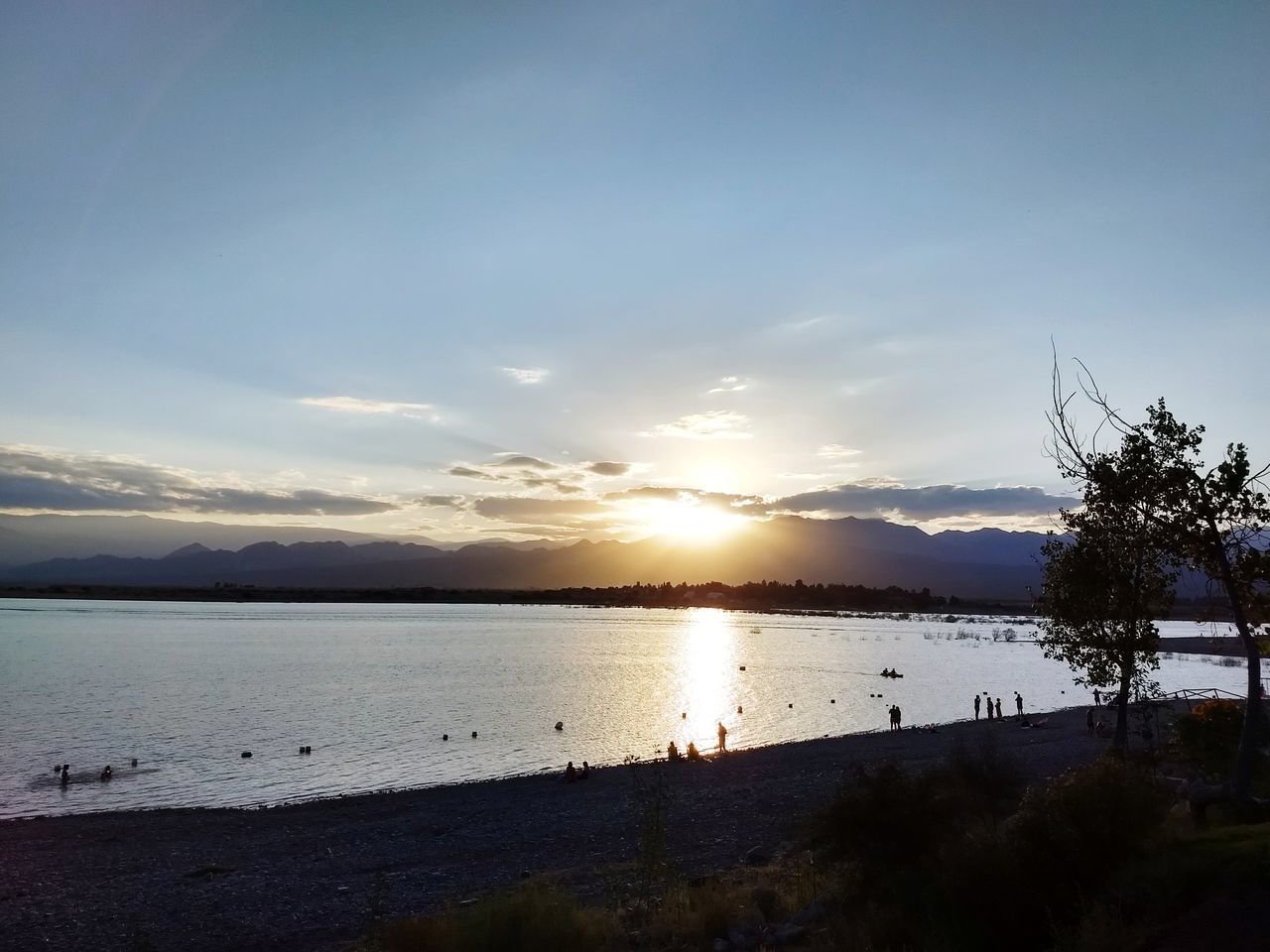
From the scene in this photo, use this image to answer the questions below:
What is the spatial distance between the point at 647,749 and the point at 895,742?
1268cm

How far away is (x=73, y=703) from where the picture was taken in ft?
176

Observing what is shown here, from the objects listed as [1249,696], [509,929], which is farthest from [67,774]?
[1249,696]

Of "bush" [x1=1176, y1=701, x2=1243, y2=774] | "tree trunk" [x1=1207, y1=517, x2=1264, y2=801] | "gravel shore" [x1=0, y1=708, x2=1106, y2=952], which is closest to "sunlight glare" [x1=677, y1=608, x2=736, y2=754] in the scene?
"gravel shore" [x1=0, y1=708, x2=1106, y2=952]

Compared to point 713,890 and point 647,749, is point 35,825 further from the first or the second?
point 647,749

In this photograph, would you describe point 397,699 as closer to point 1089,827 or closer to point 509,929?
point 509,929

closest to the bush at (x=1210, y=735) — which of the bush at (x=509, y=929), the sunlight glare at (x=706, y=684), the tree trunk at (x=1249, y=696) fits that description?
the tree trunk at (x=1249, y=696)

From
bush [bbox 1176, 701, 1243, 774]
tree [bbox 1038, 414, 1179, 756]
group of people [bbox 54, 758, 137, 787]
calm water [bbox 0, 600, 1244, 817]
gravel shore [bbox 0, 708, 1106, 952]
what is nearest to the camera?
bush [bbox 1176, 701, 1243, 774]

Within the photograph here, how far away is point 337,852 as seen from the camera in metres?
23.4

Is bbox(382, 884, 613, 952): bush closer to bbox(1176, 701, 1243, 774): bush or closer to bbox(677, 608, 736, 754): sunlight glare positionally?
bbox(1176, 701, 1243, 774): bush

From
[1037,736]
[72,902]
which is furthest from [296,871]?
[1037,736]

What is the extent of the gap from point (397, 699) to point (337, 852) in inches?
1462

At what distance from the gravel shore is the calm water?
4.81 m

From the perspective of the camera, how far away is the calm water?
121 feet

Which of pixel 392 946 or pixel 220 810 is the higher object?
pixel 392 946
